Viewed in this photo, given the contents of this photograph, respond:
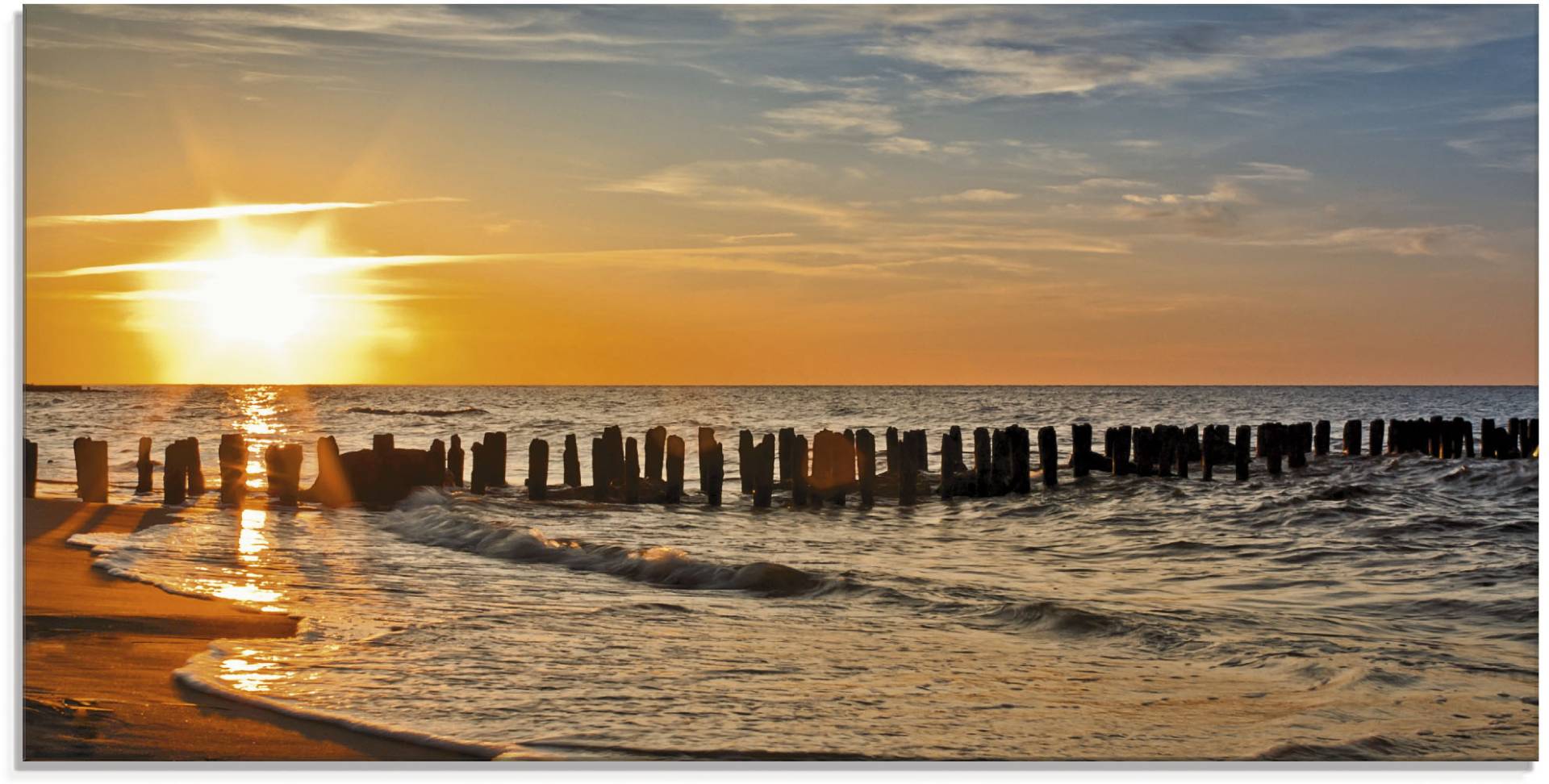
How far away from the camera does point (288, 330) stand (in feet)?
26.1

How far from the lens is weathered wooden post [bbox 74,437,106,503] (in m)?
13.9

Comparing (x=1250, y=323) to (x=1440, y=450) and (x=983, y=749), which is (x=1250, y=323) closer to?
(x=983, y=749)

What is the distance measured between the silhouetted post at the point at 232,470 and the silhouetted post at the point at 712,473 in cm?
513

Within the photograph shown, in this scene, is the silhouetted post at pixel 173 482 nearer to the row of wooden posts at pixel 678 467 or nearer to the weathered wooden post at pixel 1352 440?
the row of wooden posts at pixel 678 467

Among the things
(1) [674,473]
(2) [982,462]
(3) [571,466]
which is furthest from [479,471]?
(2) [982,462]

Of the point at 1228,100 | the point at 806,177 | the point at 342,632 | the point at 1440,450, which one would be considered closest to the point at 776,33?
the point at 806,177

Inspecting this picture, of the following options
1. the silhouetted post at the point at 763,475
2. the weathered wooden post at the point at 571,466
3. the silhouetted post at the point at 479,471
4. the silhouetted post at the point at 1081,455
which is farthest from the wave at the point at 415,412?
the silhouetted post at the point at 763,475

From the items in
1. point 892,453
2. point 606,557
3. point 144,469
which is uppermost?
point 892,453

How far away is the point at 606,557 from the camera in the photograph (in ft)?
34.8

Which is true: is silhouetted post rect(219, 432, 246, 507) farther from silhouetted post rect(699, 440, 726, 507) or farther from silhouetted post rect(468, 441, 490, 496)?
silhouetted post rect(699, 440, 726, 507)

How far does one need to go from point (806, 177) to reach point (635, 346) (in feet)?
7.26

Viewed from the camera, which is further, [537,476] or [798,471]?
[537,476]

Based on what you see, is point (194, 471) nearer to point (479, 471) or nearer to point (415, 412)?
point (479, 471)

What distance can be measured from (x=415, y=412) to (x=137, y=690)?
48428mm
